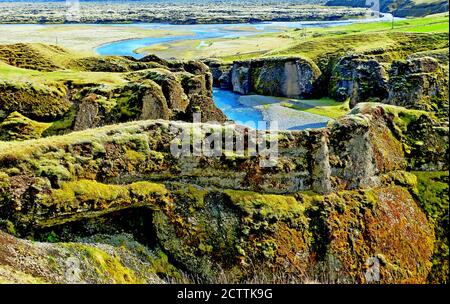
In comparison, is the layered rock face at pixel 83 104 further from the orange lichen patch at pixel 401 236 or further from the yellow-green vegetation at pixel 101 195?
the orange lichen patch at pixel 401 236

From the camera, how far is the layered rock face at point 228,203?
24.4 metres

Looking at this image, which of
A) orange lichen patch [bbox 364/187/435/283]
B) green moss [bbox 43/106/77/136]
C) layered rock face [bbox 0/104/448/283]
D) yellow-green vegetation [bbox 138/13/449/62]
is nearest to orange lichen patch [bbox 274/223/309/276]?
layered rock face [bbox 0/104/448/283]

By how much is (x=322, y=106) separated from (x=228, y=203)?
77.9 m

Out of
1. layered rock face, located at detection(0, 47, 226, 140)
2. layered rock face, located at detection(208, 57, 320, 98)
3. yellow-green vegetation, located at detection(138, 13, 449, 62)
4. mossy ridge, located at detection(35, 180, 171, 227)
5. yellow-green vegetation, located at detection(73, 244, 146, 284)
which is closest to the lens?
yellow-green vegetation, located at detection(73, 244, 146, 284)

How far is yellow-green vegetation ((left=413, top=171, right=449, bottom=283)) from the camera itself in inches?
1215

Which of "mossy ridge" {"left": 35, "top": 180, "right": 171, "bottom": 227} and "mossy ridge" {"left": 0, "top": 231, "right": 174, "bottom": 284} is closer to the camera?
"mossy ridge" {"left": 0, "top": 231, "right": 174, "bottom": 284}

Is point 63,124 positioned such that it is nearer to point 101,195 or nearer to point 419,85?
point 101,195

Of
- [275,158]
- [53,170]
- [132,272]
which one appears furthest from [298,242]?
[53,170]

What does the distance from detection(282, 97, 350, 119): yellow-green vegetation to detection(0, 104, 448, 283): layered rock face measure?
62534 millimetres

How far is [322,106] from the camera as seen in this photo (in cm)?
10225

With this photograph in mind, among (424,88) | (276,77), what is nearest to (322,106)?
(276,77)

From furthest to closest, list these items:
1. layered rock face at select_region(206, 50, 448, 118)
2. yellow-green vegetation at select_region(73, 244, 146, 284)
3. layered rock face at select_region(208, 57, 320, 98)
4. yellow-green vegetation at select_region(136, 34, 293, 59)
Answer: yellow-green vegetation at select_region(136, 34, 293, 59) → layered rock face at select_region(208, 57, 320, 98) → layered rock face at select_region(206, 50, 448, 118) → yellow-green vegetation at select_region(73, 244, 146, 284)

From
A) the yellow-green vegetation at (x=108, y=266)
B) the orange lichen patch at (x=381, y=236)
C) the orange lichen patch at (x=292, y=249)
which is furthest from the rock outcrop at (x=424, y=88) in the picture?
the yellow-green vegetation at (x=108, y=266)

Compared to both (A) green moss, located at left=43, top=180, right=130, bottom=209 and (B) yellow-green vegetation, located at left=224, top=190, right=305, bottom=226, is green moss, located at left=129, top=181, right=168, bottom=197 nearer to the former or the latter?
(A) green moss, located at left=43, top=180, right=130, bottom=209
